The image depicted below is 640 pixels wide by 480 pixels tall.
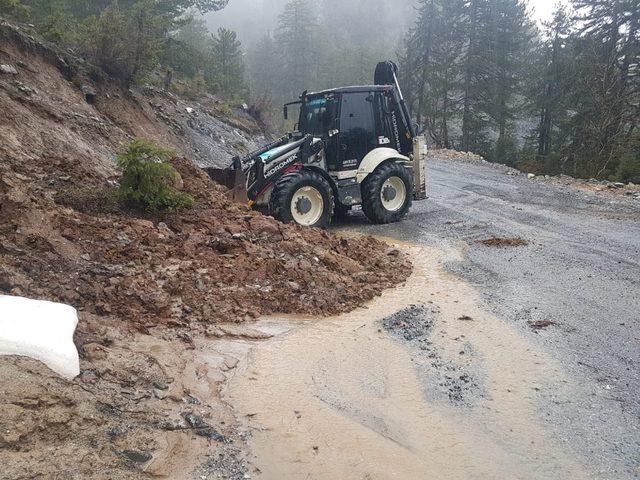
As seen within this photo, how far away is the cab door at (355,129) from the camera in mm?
9789

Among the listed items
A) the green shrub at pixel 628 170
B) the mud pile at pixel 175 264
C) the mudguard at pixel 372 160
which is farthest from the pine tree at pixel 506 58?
the mud pile at pixel 175 264

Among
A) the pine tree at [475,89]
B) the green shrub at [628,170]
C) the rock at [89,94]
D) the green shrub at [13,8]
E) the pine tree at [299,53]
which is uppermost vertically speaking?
the pine tree at [299,53]

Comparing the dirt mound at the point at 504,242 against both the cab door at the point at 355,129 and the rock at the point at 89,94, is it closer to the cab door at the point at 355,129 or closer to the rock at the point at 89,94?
the cab door at the point at 355,129

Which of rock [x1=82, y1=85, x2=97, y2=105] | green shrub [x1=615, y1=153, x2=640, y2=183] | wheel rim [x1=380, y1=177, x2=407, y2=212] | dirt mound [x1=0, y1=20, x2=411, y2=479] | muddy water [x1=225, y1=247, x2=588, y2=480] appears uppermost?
rock [x1=82, y1=85, x2=97, y2=105]

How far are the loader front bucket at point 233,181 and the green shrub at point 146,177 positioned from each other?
70.5 inches

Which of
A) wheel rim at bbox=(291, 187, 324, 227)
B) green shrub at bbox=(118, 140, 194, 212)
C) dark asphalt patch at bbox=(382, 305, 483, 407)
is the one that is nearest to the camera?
dark asphalt patch at bbox=(382, 305, 483, 407)

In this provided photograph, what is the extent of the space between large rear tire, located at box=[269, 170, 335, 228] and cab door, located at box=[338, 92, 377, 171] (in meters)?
0.90

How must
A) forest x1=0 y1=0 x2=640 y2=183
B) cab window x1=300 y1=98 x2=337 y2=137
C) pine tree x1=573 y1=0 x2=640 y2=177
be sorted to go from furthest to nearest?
pine tree x1=573 y1=0 x2=640 y2=177 < forest x1=0 y1=0 x2=640 y2=183 < cab window x1=300 y1=98 x2=337 y2=137

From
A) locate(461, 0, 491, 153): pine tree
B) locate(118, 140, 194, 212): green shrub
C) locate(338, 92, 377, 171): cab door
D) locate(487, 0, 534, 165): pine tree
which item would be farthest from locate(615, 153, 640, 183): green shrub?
locate(118, 140, 194, 212): green shrub

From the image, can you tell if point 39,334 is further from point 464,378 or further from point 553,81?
point 553,81

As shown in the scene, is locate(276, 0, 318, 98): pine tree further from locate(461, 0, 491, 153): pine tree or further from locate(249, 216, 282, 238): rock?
locate(249, 216, 282, 238): rock

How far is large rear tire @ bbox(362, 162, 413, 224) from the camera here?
9.97 meters

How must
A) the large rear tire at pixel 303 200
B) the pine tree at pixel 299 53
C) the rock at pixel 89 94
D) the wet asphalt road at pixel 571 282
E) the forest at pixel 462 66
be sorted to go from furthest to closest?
the pine tree at pixel 299 53 < the forest at pixel 462 66 < the rock at pixel 89 94 < the large rear tire at pixel 303 200 < the wet asphalt road at pixel 571 282

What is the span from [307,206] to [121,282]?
4503 mm
